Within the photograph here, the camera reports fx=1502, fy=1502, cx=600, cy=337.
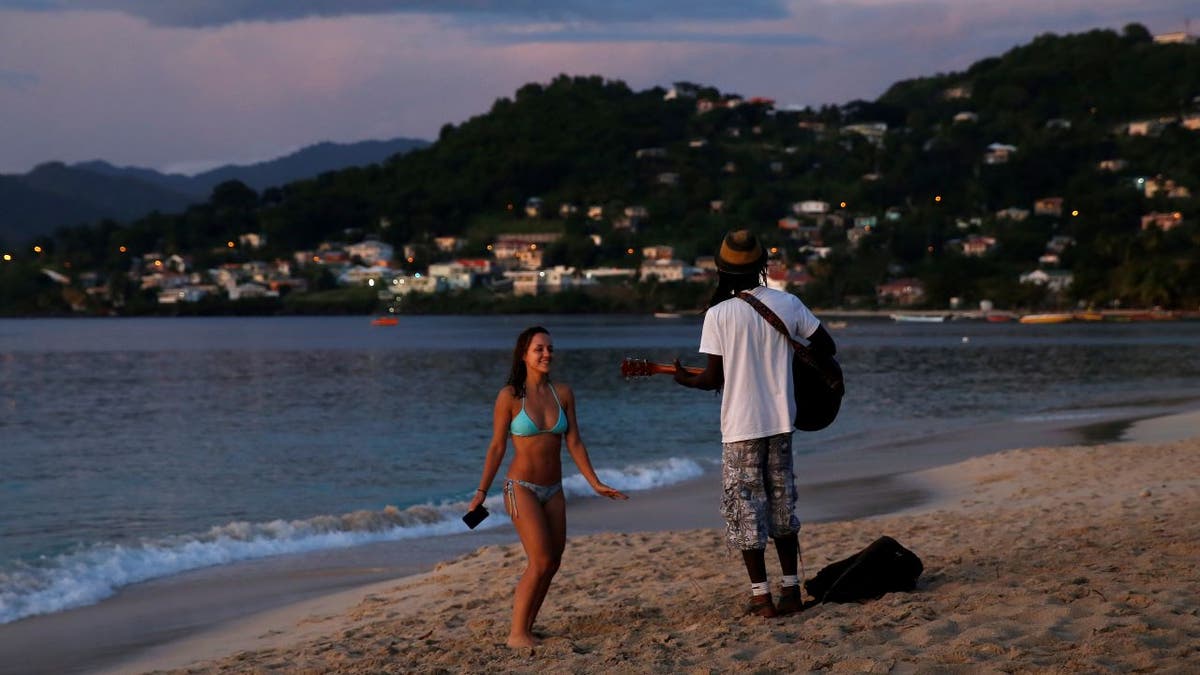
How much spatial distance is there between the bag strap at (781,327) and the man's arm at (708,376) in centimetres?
29

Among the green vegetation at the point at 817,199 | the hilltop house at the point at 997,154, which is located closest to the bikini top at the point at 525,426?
the green vegetation at the point at 817,199

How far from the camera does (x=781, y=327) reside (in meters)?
6.66

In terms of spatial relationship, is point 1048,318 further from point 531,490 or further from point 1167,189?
point 531,490

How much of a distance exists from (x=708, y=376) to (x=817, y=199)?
169 metres

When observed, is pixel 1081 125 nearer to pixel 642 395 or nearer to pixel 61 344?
pixel 61 344

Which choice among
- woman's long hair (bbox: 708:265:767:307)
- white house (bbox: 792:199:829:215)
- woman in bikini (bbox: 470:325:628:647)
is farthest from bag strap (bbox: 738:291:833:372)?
white house (bbox: 792:199:829:215)

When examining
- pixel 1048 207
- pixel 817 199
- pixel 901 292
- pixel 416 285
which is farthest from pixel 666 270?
pixel 1048 207

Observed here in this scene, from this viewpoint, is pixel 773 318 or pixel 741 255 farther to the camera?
pixel 741 255

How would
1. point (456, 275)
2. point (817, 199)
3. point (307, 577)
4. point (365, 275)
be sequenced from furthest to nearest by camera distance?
point (817, 199)
point (365, 275)
point (456, 275)
point (307, 577)

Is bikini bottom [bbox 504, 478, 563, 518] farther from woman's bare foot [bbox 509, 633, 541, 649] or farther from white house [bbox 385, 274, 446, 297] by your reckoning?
white house [bbox 385, 274, 446, 297]

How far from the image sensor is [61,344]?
291 feet

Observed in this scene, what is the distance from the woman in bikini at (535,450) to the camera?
666 centimetres

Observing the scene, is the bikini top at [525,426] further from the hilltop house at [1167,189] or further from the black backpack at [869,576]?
the hilltop house at [1167,189]

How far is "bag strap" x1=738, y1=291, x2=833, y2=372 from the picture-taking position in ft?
21.8
